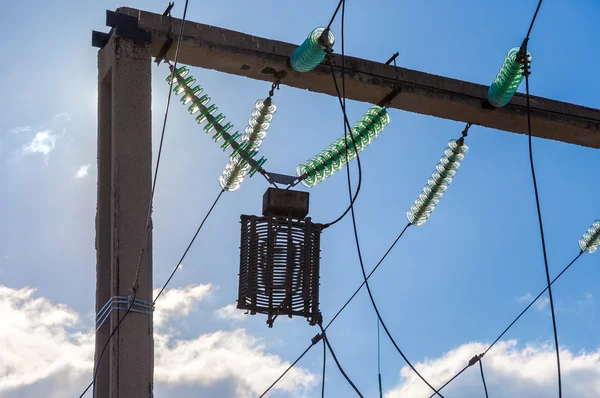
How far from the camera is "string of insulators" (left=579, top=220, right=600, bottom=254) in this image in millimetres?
8648

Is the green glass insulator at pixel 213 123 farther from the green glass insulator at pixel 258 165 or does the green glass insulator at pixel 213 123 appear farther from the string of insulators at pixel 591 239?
the string of insulators at pixel 591 239

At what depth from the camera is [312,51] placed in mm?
6477

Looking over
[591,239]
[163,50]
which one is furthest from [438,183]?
[163,50]

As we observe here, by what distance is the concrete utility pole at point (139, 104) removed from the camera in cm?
569

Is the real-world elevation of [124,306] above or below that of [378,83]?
below

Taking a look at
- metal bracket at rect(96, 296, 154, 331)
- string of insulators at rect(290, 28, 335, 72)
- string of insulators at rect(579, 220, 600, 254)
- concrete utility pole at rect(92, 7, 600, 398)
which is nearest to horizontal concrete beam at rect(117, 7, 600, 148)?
concrete utility pole at rect(92, 7, 600, 398)

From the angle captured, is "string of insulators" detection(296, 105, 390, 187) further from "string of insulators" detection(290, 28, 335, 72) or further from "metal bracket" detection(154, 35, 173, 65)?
"metal bracket" detection(154, 35, 173, 65)

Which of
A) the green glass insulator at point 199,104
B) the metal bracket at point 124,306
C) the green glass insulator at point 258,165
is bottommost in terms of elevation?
the metal bracket at point 124,306

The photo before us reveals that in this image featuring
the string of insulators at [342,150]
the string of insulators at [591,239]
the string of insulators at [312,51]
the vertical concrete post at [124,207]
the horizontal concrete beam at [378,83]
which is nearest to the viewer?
the vertical concrete post at [124,207]

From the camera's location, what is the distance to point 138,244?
582 cm

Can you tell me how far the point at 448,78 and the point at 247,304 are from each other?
8.01 feet

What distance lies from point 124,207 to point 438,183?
115 inches

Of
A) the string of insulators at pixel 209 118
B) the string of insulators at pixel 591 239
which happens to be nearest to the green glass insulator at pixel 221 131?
the string of insulators at pixel 209 118

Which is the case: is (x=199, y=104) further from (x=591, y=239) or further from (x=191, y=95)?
(x=591, y=239)
